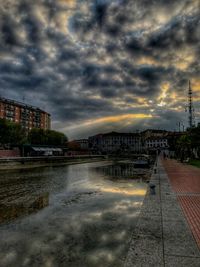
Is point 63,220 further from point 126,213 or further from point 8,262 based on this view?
point 8,262

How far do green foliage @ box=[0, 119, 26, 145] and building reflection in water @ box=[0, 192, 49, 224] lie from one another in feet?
230

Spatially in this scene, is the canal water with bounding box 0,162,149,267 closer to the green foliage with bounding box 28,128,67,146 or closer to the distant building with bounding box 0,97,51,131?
the green foliage with bounding box 28,128,67,146

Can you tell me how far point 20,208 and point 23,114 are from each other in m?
121

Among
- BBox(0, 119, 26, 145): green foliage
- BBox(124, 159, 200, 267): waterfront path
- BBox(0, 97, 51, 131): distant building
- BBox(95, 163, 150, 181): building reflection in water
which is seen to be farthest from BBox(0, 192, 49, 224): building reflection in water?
BBox(0, 97, 51, 131): distant building

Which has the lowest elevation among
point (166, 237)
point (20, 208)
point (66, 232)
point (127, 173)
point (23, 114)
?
point (127, 173)

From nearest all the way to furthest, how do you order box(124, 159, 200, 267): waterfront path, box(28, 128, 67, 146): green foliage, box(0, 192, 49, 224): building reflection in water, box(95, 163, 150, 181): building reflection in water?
box(124, 159, 200, 267): waterfront path < box(0, 192, 49, 224): building reflection in water < box(95, 163, 150, 181): building reflection in water < box(28, 128, 67, 146): green foliage

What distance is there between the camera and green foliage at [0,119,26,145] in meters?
79.8

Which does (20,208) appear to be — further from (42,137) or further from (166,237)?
(42,137)

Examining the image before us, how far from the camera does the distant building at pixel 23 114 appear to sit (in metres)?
115

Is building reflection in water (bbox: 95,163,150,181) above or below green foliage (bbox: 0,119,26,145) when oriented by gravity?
below

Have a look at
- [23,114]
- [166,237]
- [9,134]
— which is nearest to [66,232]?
[166,237]

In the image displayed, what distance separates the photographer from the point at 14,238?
A: 7781 mm

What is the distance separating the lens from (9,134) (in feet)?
264

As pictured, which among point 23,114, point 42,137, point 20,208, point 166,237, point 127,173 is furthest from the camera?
point 23,114
